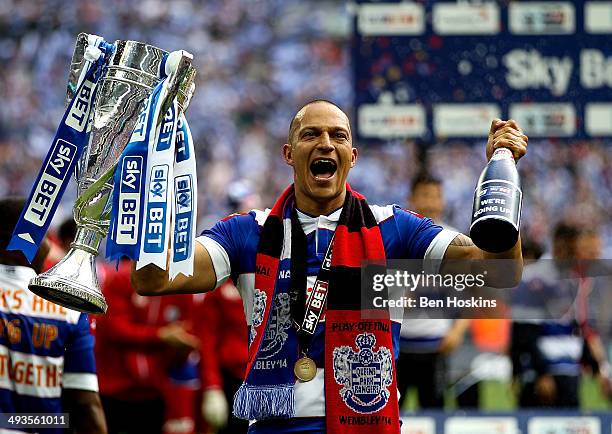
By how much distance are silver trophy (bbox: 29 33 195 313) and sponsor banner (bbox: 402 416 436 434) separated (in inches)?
187

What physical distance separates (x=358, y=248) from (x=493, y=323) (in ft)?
45.7

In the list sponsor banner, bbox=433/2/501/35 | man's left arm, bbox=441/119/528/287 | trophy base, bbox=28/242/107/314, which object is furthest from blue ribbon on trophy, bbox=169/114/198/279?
sponsor banner, bbox=433/2/501/35

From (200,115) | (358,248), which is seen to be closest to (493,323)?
(200,115)

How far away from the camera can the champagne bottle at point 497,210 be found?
3277 millimetres

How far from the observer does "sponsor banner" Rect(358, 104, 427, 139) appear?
802 cm

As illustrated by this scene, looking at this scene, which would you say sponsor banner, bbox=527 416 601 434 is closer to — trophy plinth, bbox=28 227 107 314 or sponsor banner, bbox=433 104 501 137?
sponsor banner, bbox=433 104 501 137

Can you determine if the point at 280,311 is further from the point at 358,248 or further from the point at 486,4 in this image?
the point at 486,4

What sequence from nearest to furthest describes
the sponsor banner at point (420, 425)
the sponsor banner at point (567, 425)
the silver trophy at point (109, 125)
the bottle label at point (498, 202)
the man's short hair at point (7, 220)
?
the bottle label at point (498, 202) < the silver trophy at point (109, 125) < the man's short hair at point (7, 220) < the sponsor banner at point (420, 425) < the sponsor banner at point (567, 425)

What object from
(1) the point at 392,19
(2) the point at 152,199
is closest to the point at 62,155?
(2) the point at 152,199

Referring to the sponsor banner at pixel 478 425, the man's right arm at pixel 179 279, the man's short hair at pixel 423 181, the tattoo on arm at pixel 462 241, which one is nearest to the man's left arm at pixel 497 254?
the tattoo on arm at pixel 462 241

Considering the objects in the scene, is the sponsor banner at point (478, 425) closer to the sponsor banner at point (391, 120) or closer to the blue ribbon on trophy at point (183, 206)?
the sponsor banner at point (391, 120)

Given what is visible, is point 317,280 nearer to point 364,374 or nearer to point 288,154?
point 364,374

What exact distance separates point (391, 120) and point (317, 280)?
4.37 metres

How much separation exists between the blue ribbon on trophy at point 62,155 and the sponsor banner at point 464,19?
4772mm
